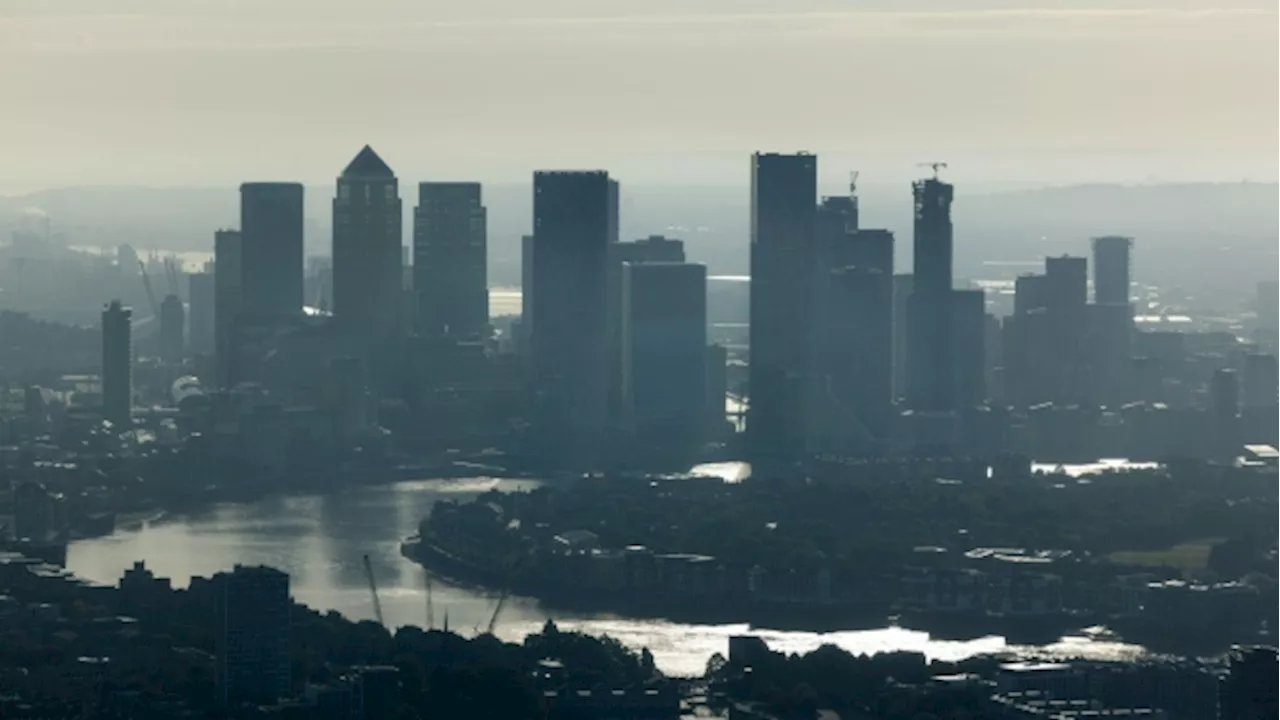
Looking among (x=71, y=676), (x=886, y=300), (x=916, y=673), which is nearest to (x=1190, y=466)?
(x=886, y=300)

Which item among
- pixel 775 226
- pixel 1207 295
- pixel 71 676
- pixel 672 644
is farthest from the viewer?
pixel 1207 295

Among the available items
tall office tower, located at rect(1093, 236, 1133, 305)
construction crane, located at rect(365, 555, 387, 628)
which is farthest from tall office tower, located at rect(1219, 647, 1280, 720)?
tall office tower, located at rect(1093, 236, 1133, 305)

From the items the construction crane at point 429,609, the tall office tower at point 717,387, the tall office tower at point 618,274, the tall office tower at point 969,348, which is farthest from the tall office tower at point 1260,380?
the construction crane at point 429,609

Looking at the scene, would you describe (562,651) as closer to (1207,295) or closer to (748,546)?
(748,546)

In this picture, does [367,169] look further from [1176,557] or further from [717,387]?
[1176,557]

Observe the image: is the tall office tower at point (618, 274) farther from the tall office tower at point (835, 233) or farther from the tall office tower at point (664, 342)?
the tall office tower at point (835, 233)

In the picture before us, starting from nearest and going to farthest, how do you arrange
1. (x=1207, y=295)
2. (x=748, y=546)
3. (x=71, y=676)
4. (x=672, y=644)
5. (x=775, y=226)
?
(x=71, y=676), (x=672, y=644), (x=748, y=546), (x=775, y=226), (x=1207, y=295)
